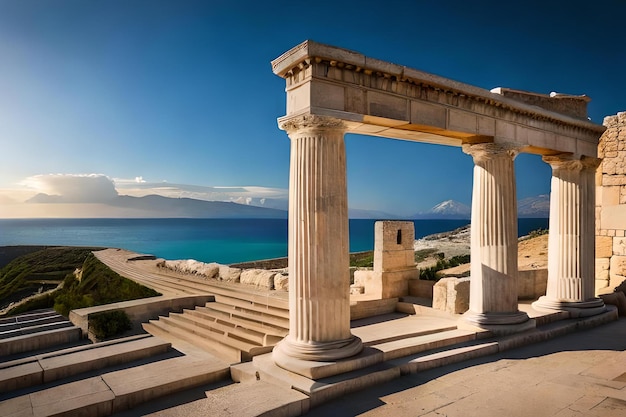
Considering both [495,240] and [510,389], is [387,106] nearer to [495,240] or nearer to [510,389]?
[495,240]

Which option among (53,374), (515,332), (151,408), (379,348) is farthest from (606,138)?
(53,374)

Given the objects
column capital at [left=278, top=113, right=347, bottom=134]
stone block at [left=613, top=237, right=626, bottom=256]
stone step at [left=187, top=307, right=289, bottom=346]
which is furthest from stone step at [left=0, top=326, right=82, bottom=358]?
stone block at [left=613, top=237, right=626, bottom=256]

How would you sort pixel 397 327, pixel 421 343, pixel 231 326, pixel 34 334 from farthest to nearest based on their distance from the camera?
1. pixel 34 334
2. pixel 231 326
3. pixel 397 327
4. pixel 421 343

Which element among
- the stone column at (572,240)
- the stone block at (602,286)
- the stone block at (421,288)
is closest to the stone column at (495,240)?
the stone column at (572,240)

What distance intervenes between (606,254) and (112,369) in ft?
49.5

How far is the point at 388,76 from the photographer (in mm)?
7457

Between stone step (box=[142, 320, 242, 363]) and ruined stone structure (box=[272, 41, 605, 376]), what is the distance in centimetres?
183

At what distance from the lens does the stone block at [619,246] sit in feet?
44.4

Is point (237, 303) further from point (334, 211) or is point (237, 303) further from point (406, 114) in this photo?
point (406, 114)

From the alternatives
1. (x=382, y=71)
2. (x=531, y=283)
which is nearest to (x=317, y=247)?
(x=382, y=71)

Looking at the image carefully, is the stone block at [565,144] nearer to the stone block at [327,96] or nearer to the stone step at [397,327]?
the stone step at [397,327]

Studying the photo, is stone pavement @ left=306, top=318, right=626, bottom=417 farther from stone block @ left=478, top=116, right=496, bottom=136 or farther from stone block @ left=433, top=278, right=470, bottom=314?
stone block @ left=478, top=116, right=496, bottom=136

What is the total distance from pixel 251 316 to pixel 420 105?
250 inches

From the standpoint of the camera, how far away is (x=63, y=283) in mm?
27031
